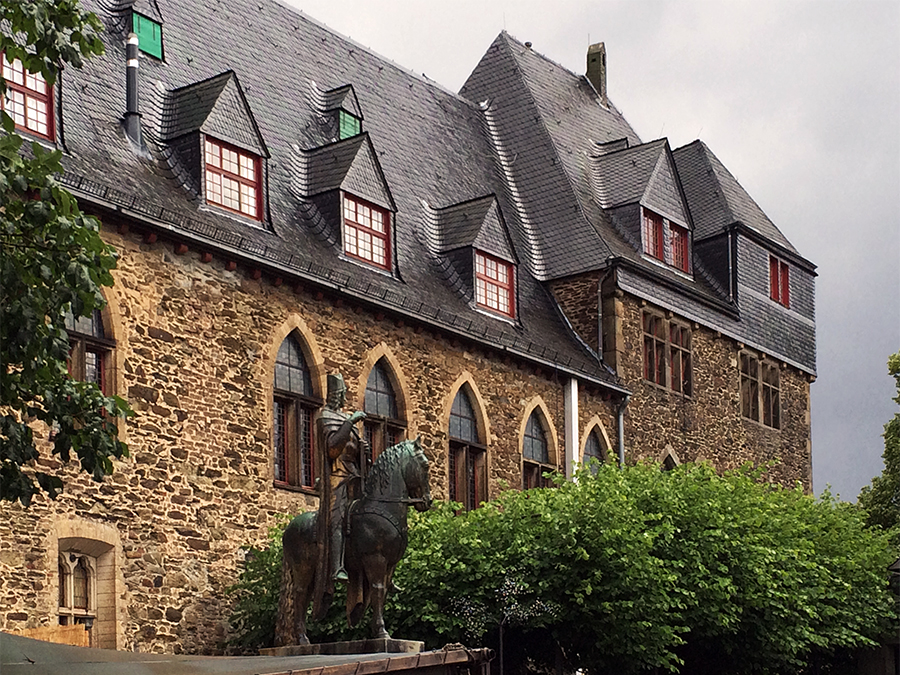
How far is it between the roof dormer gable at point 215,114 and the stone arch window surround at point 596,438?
8.92 meters

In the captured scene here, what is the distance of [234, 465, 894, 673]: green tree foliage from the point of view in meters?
21.0

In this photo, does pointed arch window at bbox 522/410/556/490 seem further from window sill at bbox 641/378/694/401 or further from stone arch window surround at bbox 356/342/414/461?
stone arch window surround at bbox 356/342/414/461

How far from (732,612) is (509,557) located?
354cm

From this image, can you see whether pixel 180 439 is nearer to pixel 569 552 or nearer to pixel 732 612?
pixel 569 552

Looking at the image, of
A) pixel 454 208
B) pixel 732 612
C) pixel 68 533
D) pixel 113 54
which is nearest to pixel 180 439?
pixel 68 533

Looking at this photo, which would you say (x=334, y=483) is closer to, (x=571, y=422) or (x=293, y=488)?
(x=293, y=488)

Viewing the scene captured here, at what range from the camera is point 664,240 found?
34188 mm

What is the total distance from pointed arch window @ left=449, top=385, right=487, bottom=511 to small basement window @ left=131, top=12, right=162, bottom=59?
7281 mm

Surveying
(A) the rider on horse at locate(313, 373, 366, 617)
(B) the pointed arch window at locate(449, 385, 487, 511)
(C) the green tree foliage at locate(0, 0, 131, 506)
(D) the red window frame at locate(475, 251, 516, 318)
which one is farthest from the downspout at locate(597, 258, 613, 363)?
(C) the green tree foliage at locate(0, 0, 131, 506)

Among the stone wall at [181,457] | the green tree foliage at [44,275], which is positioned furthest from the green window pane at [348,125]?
the green tree foliage at [44,275]

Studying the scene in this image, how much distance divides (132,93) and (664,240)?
46.0 ft

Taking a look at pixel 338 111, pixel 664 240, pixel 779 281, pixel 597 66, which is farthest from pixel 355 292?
pixel 597 66

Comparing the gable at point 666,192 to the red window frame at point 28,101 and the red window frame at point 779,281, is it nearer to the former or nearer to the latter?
the red window frame at point 779,281

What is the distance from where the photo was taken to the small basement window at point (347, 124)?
94.2ft
